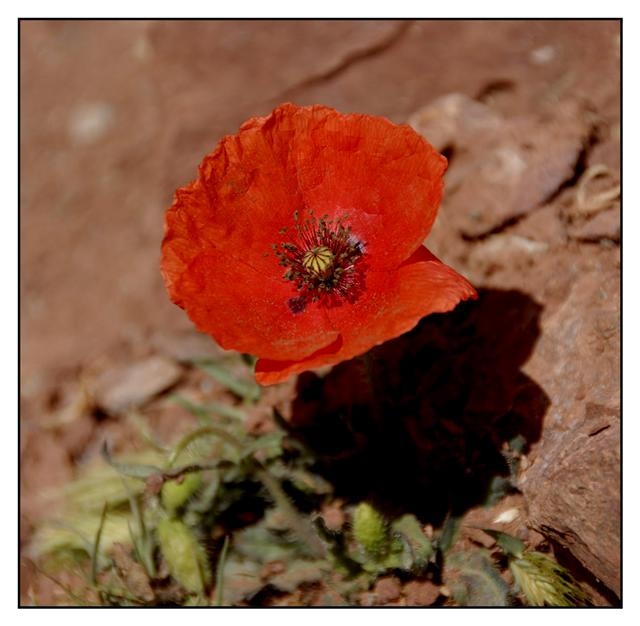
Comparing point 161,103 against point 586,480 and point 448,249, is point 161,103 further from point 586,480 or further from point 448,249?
point 586,480

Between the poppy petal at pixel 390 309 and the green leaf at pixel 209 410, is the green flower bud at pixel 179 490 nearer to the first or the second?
the green leaf at pixel 209 410

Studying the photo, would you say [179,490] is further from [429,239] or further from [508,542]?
[429,239]

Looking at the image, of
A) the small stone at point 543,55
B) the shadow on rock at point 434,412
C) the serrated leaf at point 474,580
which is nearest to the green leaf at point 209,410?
the shadow on rock at point 434,412

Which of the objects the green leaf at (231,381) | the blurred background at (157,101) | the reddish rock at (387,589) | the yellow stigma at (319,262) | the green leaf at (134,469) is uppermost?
the blurred background at (157,101)

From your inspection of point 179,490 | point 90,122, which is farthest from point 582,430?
point 90,122

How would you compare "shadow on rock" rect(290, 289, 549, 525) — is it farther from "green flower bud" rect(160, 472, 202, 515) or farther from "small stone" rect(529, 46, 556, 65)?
"small stone" rect(529, 46, 556, 65)

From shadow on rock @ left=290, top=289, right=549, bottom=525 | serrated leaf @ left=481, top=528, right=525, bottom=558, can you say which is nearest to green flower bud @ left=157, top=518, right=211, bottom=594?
shadow on rock @ left=290, top=289, right=549, bottom=525
